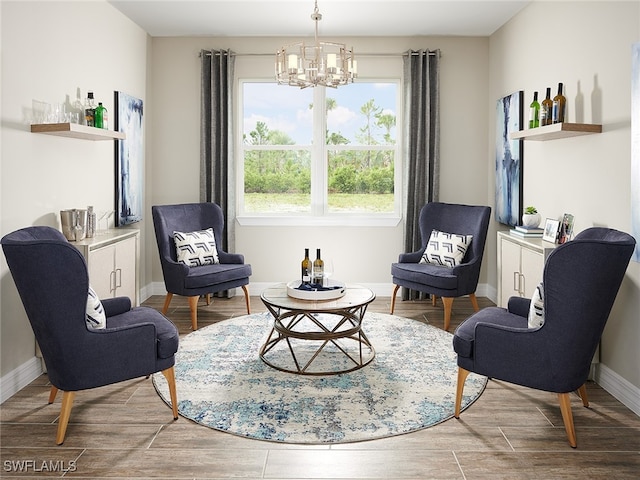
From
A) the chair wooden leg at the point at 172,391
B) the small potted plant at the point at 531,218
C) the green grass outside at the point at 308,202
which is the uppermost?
the green grass outside at the point at 308,202

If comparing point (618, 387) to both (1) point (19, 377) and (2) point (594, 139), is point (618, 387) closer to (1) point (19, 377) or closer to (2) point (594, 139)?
(2) point (594, 139)

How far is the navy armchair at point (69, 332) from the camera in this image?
2600 millimetres

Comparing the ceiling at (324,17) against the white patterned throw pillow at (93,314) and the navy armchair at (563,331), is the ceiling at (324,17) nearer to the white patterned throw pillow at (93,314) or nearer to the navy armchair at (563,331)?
the navy armchair at (563,331)

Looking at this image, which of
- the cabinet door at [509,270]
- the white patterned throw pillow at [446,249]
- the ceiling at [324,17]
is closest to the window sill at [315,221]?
the white patterned throw pillow at [446,249]

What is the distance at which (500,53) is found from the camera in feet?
18.6

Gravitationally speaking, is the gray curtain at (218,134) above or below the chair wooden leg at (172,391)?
above

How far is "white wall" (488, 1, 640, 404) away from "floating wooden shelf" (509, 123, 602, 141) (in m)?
0.07

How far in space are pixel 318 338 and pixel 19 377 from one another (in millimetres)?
1891

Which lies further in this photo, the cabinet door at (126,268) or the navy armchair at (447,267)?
the navy armchair at (447,267)

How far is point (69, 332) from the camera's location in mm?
2703

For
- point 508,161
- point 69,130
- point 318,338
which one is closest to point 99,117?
point 69,130

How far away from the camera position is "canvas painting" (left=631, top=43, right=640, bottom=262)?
10.2 feet

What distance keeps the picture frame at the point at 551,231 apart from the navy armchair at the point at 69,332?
106 inches

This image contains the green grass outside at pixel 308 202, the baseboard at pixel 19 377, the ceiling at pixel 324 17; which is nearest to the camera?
the baseboard at pixel 19 377
